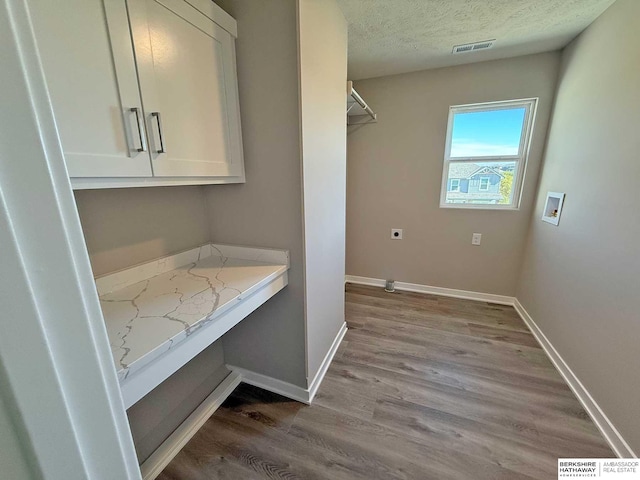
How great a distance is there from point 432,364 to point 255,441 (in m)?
1.30

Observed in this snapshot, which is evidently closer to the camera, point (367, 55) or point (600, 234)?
point (600, 234)

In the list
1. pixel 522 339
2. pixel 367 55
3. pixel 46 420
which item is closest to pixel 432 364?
pixel 522 339

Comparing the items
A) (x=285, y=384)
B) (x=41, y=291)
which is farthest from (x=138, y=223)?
(x=285, y=384)

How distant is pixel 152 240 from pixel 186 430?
3.42 feet

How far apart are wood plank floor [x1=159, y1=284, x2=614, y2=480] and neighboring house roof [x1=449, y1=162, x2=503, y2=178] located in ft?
5.23

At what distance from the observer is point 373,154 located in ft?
9.47

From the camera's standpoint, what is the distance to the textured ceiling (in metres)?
1.63

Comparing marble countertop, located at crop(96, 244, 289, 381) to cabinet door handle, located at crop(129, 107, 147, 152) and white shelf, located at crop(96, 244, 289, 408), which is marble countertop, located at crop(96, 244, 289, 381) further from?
cabinet door handle, located at crop(129, 107, 147, 152)

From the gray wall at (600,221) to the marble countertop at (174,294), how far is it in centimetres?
180

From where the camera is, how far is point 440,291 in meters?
2.97

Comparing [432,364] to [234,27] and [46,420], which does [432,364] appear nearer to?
[46,420]

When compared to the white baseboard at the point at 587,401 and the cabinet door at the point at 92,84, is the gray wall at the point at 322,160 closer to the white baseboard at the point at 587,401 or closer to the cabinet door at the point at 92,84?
the cabinet door at the point at 92,84

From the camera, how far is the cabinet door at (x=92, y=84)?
70cm

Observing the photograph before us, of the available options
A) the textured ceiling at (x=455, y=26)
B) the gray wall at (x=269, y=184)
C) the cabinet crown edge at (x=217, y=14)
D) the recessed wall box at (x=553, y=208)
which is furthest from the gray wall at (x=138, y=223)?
the recessed wall box at (x=553, y=208)
